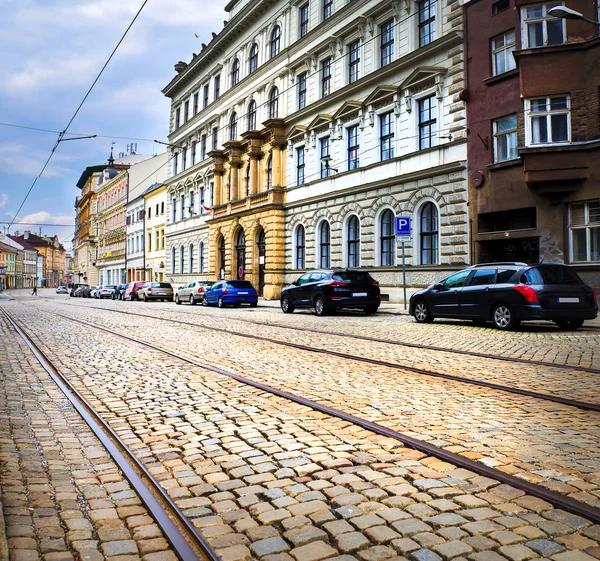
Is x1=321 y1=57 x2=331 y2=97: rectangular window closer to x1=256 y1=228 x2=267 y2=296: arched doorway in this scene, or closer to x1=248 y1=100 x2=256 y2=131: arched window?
x1=248 y1=100 x2=256 y2=131: arched window

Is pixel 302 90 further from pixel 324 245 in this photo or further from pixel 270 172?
pixel 324 245

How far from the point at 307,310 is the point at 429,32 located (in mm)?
12397

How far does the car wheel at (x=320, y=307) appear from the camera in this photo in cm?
1997

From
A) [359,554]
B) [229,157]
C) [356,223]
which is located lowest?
[359,554]

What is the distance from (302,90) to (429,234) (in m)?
13.9

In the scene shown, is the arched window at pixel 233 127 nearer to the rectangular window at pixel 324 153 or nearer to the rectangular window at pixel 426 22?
the rectangular window at pixel 324 153

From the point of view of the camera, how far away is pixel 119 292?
48.1 m

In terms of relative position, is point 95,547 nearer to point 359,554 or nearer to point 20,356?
point 359,554

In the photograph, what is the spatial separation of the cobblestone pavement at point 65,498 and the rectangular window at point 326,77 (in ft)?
89.6

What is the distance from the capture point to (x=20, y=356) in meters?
9.45

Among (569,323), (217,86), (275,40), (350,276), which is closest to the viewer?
(569,323)

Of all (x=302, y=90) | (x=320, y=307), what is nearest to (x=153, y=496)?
(x=320, y=307)

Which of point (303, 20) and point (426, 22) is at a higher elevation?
point (303, 20)

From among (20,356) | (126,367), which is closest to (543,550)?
(126,367)
